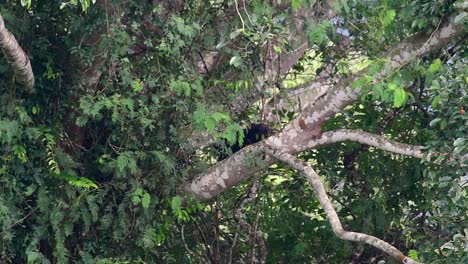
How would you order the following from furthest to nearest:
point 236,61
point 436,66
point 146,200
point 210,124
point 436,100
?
point 146,200, point 236,61, point 210,124, point 436,66, point 436,100

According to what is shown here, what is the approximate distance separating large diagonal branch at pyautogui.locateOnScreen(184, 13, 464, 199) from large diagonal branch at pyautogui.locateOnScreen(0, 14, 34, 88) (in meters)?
1.27

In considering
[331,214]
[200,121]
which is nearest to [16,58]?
[200,121]

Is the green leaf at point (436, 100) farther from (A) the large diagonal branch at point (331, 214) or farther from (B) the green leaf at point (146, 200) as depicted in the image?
(B) the green leaf at point (146, 200)

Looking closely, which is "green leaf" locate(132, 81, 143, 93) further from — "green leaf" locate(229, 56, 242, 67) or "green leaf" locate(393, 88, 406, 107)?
"green leaf" locate(393, 88, 406, 107)

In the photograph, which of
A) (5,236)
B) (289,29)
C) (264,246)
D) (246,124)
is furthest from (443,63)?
(5,236)

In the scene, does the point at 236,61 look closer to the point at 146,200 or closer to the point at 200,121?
the point at 200,121

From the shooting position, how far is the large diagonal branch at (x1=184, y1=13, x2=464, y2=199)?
5.09m

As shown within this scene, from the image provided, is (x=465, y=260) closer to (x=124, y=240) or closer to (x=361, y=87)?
(x=361, y=87)

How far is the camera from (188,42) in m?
5.52

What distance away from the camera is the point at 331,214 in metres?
4.80

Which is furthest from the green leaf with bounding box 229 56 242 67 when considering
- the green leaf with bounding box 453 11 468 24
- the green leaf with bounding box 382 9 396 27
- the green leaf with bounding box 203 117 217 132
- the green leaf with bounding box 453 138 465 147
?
the green leaf with bounding box 453 138 465 147

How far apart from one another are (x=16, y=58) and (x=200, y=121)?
1099 millimetres

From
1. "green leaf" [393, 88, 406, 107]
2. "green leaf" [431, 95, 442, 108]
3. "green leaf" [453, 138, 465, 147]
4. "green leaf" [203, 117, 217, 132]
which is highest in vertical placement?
"green leaf" [431, 95, 442, 108]

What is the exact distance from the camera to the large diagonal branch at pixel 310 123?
509 cm
